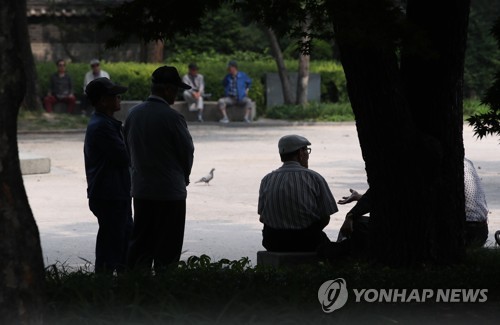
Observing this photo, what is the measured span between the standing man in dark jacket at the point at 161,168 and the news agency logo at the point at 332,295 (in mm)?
1377

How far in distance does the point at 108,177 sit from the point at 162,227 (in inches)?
21.4

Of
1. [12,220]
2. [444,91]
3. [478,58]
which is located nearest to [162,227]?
[444,91]

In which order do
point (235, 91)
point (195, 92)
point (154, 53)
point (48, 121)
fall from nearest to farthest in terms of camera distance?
point (48, 121) < point (195, 92) < point (235, 91) < point (154, 53)

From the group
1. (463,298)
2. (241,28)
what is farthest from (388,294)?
(241,28)

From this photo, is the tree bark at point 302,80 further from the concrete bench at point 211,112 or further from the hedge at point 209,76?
the concrete bench at point 211,112

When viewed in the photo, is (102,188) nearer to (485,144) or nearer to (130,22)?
(130,22)

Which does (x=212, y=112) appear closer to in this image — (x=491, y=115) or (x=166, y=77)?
(x=166, y=77)

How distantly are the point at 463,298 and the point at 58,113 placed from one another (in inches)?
977

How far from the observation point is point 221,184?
17094 millimetres

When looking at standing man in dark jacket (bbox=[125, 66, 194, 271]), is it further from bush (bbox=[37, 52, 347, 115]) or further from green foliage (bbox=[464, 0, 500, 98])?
green foliage (bbox=[464, 0, 500, 98])

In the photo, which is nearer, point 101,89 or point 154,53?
point 101,89

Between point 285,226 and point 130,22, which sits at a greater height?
point 130,22

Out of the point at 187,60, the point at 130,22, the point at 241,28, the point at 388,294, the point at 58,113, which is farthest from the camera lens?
the point at 241,28

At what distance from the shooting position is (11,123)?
5895mm
